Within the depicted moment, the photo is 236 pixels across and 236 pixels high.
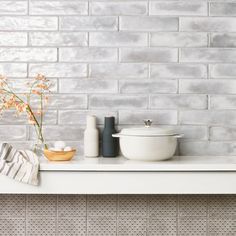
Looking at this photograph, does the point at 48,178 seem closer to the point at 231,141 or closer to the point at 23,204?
the point at 23,204

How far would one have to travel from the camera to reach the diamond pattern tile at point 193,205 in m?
2.35

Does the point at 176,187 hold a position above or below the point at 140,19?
below

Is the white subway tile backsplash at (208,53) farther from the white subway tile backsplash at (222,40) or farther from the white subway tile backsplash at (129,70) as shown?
the white subway tile backsplash at (129,70)

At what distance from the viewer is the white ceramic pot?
2.03 m

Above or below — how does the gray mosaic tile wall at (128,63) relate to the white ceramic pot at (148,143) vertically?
above

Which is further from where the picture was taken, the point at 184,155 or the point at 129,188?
the point at 184,155

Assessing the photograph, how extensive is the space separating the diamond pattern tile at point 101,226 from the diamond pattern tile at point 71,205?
73 millimetres

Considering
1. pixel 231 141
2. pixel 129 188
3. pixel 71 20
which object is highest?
pixel 71 20

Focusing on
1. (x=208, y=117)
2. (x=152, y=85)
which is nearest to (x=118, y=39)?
(x=152, y=85)

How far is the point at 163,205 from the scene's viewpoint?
2.35 metres

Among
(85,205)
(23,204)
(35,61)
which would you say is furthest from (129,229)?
(35,61)

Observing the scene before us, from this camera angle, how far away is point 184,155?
2332mm

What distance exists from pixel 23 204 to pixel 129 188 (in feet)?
2.42

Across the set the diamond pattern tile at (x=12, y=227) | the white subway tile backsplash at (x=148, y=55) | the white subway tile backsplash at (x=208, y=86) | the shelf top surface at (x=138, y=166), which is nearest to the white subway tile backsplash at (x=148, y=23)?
the white subway tile backsplash at (x=148, y=55)
